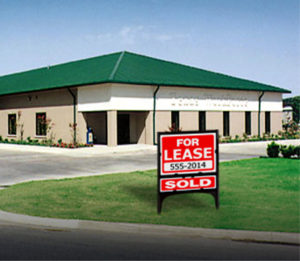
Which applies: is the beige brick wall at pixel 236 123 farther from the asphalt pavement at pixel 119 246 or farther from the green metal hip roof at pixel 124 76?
the asphalt pavement at pixel 119 246

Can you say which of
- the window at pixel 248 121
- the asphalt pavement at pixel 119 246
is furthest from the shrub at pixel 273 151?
the window at pixel 248 121

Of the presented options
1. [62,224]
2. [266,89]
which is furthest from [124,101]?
[62,224]

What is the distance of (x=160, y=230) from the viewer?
7.21 meters

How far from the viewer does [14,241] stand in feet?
22.3

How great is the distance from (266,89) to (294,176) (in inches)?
1052

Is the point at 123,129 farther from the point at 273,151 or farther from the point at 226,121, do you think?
the point at 273,151

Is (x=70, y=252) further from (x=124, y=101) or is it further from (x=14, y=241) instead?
(x=124, y=101)

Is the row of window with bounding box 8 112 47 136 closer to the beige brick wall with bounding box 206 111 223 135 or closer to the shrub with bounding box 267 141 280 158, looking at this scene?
the beige brick wall with bounding box 206 111 223 135

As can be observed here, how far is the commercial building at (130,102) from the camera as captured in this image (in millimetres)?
29562

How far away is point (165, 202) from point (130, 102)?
66.7 ft

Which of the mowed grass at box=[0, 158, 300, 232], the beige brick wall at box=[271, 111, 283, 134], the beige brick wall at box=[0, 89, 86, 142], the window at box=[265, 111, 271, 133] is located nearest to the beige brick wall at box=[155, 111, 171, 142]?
the beige brick wall at box=[0, 89, 86, 142]

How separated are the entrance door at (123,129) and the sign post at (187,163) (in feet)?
78.0

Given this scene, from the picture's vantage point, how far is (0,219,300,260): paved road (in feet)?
19.7

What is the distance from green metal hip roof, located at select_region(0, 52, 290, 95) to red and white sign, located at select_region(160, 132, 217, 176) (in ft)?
64.6
